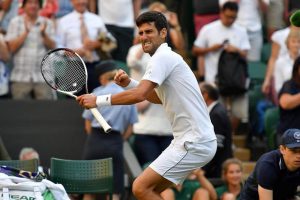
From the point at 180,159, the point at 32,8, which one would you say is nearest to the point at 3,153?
the point at 32,8

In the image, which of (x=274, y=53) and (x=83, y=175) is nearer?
(x=83, y=175)

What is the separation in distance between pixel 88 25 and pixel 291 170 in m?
5.19

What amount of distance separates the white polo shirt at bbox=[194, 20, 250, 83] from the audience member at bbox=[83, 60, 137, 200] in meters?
2.12

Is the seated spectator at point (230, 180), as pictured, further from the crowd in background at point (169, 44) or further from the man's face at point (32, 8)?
the man's face at point (32, 8)

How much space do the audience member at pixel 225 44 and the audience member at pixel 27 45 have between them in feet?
7.02

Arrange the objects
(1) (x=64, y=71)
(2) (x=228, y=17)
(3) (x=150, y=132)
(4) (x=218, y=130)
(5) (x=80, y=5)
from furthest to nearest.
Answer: (2) (x=228, y=17), (5) (x=80, y=5), (3) (x=150, y=132), (4) (x=218, y=130), (1) (x=64, y=71)

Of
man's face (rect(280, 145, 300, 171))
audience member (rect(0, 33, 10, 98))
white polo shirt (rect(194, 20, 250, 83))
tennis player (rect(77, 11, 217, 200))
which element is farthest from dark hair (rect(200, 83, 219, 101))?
tennis player (rect(77, 11, 217, 200))

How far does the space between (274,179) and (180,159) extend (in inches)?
35.3

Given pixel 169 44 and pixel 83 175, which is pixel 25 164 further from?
pixel 169 44

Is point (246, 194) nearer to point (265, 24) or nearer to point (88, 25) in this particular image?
point (88, 25)

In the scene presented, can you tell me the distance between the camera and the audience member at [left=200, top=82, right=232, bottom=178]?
40.8 ft

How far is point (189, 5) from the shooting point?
1548 centimetres

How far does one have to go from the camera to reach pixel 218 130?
40.8 ft

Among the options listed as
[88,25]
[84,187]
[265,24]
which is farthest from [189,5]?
[84,187]
